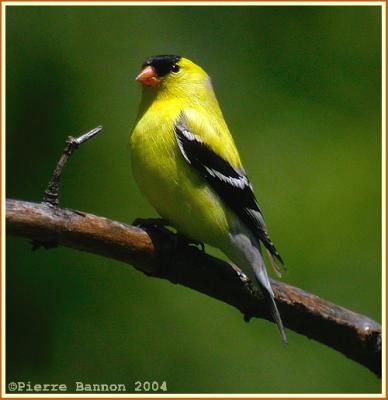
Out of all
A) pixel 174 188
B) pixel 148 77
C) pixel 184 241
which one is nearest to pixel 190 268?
pixel 184 241

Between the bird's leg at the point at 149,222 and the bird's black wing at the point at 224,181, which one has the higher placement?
the bird's black wing at the point at 224,181

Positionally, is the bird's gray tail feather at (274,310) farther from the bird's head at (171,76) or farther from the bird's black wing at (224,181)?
the bird's head at (171,76)

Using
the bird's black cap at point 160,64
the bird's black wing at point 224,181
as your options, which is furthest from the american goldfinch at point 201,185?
the bird's black cap at point 160,64

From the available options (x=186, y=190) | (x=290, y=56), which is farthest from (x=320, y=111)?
(x=186, y=190)

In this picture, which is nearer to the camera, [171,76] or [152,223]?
[152,223]

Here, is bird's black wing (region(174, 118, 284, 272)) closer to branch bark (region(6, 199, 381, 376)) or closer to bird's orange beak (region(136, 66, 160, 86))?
branch bark (region(6, 199, 381, 376))

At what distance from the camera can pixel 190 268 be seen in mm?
3277

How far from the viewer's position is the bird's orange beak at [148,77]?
12.3ft

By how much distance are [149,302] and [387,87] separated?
1639 millimetres

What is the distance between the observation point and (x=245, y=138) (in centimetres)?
405

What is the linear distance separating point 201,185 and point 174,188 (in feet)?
0.45

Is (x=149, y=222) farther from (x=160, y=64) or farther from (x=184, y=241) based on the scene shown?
(x=160, y=64)

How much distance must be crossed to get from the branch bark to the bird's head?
881 mm

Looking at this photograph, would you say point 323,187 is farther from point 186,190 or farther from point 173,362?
point 173,362
